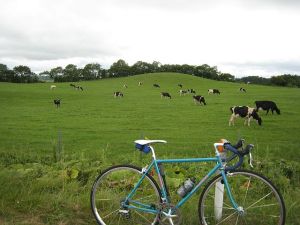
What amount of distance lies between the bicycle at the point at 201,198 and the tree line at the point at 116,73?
124 m

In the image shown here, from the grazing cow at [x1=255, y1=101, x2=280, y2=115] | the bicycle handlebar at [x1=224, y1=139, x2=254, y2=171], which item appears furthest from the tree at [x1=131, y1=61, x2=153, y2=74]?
the bicycle handlebar at [x1=224, y1=139, x2=254, y2=171]

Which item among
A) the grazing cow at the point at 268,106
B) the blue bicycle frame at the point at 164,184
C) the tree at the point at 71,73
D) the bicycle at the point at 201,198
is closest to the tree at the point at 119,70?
the tree at the point at 71,73

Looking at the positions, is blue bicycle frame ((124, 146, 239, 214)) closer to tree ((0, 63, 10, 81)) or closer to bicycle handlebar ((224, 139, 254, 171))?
bicycle handlebar ((224, 139, 254, 171))

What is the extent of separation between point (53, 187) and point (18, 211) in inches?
40.0

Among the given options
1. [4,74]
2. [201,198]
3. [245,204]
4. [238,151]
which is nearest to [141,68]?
[4,74]

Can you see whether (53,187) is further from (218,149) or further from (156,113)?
(156,113)

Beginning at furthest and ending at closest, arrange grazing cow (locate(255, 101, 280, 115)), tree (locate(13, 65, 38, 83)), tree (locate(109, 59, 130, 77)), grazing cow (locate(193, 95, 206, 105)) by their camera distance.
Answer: tree (locate(109, 59, 130, 77)) → tree (locate(13, 65, 38, 83)) → grazing cow (locate(193, 95, 206, 105)) → grazing cow (locate(255, 101, 280, 115))

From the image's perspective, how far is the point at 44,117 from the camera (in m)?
33.8

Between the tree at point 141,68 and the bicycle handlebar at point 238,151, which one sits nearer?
the bicycle handlebar at point 238,151

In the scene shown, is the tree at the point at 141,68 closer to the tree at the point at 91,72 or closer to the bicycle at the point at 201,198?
the tree at the point at 91,72

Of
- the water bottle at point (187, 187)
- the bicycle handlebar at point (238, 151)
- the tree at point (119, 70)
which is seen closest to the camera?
the bicycle handlebar at point (238, 151)

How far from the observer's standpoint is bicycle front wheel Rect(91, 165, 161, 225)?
4.80 m

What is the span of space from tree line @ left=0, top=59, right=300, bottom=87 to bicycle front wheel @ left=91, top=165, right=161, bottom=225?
407 feet

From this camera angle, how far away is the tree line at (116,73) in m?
125
